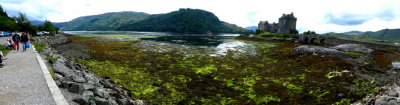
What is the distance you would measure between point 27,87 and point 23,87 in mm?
208

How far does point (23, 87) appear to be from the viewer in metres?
10.8

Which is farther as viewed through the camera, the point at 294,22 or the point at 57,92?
the point at 294,22

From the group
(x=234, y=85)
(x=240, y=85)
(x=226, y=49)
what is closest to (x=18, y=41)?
(x=234, y=85)

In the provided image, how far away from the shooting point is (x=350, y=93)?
17469 millimetres

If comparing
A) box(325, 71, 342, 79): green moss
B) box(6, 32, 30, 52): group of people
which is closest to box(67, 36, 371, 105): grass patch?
box(325, 71, 342, 79): green moss

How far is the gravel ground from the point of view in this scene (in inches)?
354

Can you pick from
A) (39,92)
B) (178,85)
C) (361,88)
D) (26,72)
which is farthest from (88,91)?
(361,88)

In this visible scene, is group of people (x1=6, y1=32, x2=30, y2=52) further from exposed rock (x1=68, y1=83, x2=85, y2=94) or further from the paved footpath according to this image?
exposed rock (x1=68, y1=83, x2=85, y2=94)

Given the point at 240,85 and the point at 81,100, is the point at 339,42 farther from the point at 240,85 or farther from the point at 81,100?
the point at 81,100

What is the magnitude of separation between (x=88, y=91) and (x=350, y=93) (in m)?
20.8

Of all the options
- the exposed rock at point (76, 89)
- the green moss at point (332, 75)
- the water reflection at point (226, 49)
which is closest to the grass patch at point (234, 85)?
the green moss at point (332, 75)

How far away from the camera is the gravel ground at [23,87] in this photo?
9.00 m

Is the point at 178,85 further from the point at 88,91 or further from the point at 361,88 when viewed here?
the point at 361,88

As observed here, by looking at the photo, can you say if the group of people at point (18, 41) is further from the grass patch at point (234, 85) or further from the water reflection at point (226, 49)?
the water reflection at point (226, 49)
